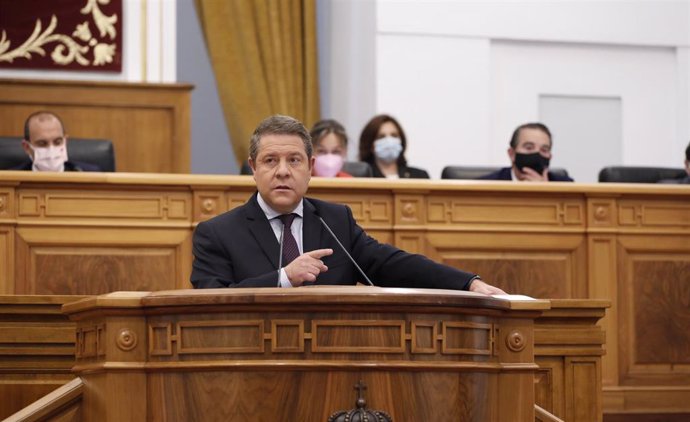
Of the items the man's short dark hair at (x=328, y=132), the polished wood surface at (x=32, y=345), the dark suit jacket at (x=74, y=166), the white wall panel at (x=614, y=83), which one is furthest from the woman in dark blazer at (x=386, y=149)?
the polished wood surface at (x=32, y=345)

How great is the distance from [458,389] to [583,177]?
5948 millimetres

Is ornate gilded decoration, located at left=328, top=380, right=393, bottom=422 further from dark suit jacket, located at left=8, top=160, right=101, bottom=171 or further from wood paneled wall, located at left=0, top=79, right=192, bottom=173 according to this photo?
wood paneled wall, located at left=0, top=79, right=192, bottom=173

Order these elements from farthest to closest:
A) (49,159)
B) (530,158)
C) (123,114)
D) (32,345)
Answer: (123,114)
(530,158)
(49,159)
(32,345)

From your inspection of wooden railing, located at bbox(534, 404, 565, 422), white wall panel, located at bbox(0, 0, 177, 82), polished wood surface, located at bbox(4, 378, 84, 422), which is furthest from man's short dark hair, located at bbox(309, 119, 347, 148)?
polished wood surface, located at bbox(4, 378, 84, 422)

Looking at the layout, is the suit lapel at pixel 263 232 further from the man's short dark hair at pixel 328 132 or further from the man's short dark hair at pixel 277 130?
the man's short dark hair at pixel 328 132

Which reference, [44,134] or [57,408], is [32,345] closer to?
[57,408]

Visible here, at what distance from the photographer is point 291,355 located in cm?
256

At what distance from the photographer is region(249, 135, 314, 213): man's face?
330 centimetres

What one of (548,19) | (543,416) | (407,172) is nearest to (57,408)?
(543,416)

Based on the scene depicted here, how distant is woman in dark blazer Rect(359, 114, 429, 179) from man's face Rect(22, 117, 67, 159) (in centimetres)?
156

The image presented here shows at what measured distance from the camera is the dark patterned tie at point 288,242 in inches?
129

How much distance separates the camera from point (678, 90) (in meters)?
8.48

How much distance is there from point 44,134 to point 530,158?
2277mm

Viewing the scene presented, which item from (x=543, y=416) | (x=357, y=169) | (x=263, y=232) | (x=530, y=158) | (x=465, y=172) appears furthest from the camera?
(x=465, y=172)
